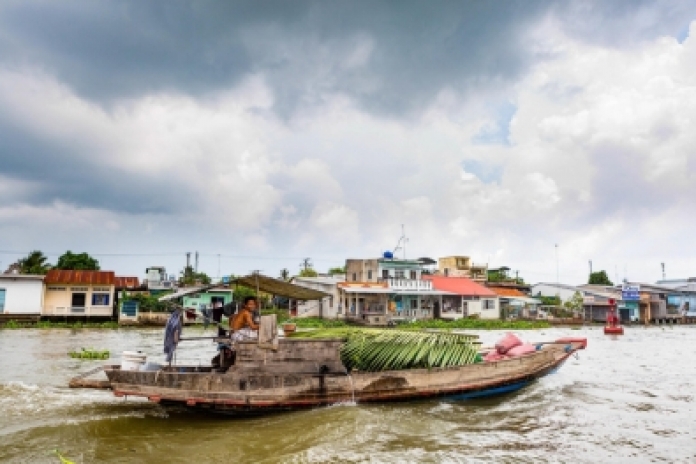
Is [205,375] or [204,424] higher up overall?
[205,375]

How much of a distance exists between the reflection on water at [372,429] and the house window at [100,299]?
78.2 ft

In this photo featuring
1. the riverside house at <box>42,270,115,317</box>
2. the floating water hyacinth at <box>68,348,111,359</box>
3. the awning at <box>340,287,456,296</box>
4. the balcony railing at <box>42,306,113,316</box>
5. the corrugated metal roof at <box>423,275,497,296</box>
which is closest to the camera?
the floating water hyacinth at <box>68,348,111,359</box>

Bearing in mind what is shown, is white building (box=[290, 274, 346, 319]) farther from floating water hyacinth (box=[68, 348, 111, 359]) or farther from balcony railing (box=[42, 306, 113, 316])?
floating water hyacinth (box=[68, 348, 111, 359])

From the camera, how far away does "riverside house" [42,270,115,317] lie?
32.8 meters

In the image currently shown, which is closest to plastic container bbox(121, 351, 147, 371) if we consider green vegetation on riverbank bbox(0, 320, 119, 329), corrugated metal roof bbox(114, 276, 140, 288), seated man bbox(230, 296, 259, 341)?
seated man bbox(230, 296, 259, 341)

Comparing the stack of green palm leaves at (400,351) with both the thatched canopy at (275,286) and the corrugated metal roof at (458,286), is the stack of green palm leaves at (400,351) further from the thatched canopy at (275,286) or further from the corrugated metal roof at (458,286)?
the corrugated metal roof at (458,286)

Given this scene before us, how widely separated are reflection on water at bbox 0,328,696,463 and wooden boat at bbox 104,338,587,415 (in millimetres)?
246

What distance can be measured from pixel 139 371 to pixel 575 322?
43301 mm

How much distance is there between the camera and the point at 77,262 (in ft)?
150

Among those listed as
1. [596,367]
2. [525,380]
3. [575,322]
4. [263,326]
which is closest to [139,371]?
[263,326]

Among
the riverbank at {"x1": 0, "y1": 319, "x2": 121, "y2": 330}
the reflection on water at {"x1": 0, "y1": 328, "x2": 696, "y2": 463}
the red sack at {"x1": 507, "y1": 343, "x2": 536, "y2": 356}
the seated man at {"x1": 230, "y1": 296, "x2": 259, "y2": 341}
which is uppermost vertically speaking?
the seated man at {"x1": 230, "y1": 296, "x2": 259, "y2": 341}

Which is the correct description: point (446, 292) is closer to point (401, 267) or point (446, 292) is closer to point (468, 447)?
point (401, 267)

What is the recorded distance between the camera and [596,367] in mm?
16188

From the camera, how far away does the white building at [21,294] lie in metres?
31.1
